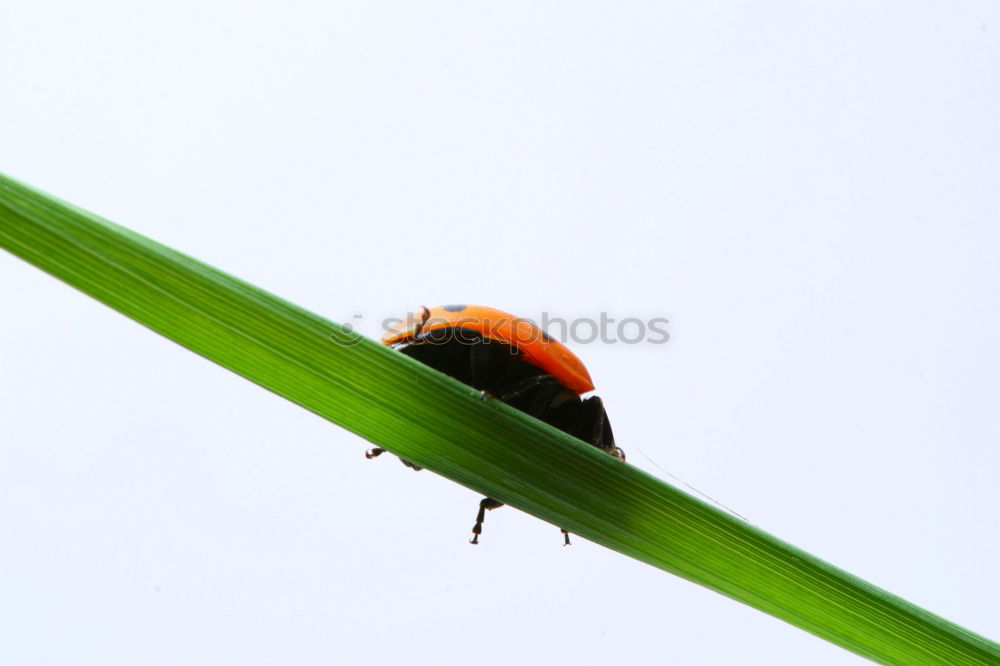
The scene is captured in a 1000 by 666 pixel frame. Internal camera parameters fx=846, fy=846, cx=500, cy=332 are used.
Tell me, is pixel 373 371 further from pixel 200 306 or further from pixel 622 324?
pixel 622 324

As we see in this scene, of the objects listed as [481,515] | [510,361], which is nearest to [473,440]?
[510,361]

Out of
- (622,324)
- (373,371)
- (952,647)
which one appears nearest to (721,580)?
(952,647)

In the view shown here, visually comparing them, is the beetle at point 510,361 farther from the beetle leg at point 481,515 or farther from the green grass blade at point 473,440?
the green grass blade at point 473,440

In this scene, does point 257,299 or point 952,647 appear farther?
point 952,647

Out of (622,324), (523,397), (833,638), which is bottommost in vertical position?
(833,638)

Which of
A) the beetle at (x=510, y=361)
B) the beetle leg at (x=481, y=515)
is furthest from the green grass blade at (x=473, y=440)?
the beetle leg at (x=481, y=515)
